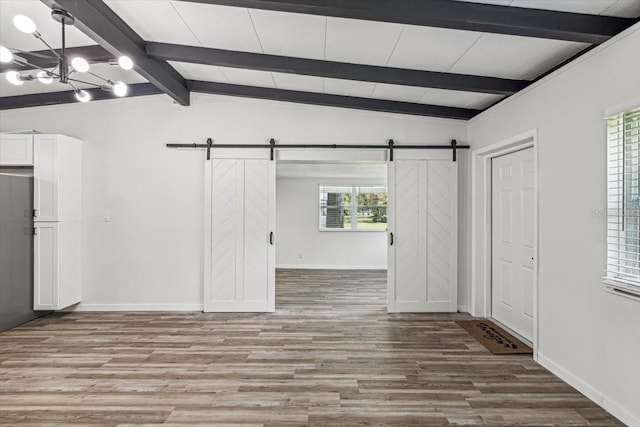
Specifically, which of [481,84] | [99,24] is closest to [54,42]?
[99,24]

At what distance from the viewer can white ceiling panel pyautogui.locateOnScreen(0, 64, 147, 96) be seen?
4215mm

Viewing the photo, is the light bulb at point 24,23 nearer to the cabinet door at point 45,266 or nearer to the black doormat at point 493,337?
the cabinet door at point 45,266

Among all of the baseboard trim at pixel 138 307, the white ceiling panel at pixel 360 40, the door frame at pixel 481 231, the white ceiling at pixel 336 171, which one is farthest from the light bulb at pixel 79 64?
the white ceiling at pixel 336 171

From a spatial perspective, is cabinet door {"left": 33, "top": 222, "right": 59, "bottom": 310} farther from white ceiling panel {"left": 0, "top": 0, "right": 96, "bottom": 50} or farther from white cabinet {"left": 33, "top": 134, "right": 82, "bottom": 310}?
white ceiling panel {"left": 0, "top": 0, "right": 96, "bottom": 50}

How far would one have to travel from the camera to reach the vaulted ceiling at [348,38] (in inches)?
93.2

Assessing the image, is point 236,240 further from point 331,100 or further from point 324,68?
point 324,68

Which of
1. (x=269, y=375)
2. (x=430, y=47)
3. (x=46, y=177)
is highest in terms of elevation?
(x=430, y=47)

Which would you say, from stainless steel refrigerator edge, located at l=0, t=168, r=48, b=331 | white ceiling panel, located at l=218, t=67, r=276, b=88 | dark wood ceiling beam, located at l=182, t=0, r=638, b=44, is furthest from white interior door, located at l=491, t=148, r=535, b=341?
stainless steel refrigerator edge, located at l=0, t=168, r=48, b=331

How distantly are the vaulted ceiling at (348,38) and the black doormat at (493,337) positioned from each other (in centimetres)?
245

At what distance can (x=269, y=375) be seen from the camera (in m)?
3.05

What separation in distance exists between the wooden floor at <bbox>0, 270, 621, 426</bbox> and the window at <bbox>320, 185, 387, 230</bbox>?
14.8ft

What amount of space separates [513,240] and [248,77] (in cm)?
349

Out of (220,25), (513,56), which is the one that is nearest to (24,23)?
(220,25)

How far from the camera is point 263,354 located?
349 cm
